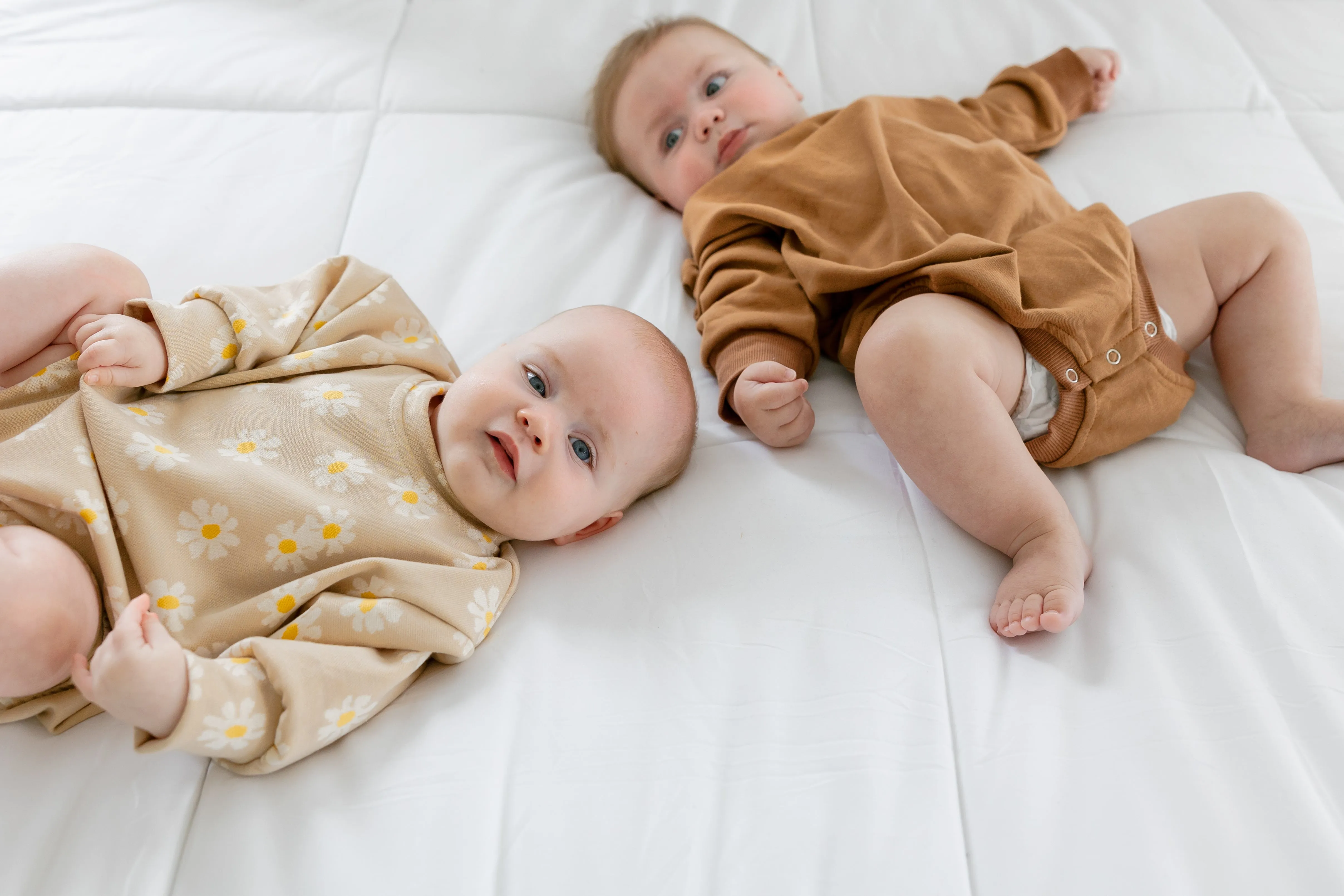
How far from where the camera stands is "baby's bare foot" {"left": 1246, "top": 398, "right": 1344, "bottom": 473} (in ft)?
3.36

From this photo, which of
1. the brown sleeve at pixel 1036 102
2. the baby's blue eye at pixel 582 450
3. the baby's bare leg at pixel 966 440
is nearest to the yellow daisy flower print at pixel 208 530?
the baby's blue eye at pixel 582 450

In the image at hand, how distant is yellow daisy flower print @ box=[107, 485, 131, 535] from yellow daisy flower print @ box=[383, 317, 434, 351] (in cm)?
34

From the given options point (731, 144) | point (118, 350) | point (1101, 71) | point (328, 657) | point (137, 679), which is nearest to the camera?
point (137, 679)

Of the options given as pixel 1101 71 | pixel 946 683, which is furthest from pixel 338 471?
pixel 1101 71

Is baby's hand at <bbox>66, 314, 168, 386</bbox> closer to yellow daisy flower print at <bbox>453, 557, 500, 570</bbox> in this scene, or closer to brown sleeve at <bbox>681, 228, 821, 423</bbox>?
yellow daisy flower print at <bbox>453, 557, 500, 570</bbox>

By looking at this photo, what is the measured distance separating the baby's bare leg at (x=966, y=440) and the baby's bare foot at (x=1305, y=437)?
27 centimetres

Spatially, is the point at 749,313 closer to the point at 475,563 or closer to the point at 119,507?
the point at 475,563

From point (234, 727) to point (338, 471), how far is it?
0.92 feet

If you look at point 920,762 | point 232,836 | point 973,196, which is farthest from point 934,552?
point 232,836

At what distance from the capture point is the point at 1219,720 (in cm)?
79

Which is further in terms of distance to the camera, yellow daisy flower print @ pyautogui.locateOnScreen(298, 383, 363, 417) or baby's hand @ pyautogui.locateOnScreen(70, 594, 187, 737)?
yellow daisy flower print @ pyautogui.locateOnScreen(298, 383, 363, 417)

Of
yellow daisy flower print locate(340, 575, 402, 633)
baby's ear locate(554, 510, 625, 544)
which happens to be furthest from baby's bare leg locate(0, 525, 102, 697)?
baby's ear locate(554, 510, 625, 544)

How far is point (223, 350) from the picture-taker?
1.00 m

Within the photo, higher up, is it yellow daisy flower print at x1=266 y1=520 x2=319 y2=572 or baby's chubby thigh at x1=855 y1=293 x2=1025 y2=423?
baby's chubby thigh at x1=855 y1=293 x2=1025 y2=423
